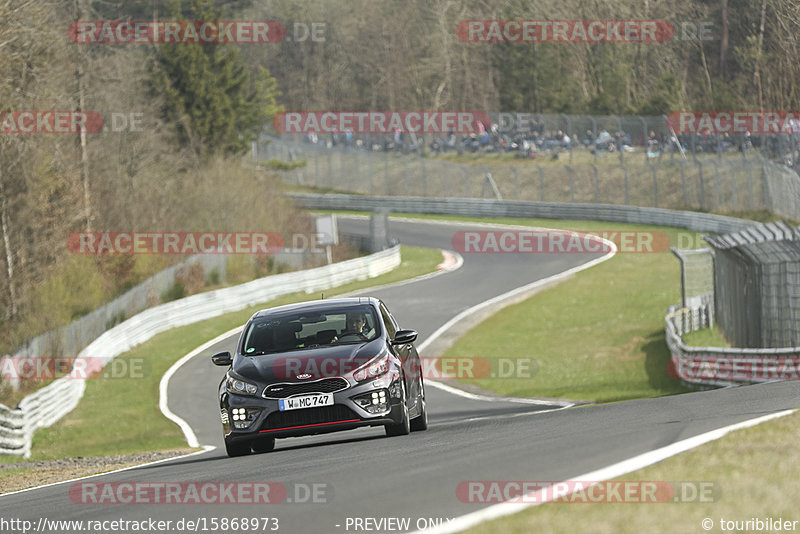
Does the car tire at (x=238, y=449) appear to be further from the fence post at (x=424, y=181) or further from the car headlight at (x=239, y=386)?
the fence post at (x=424, y=181)

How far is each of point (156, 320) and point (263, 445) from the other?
22.3 meters

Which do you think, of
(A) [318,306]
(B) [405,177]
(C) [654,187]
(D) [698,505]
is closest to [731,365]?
(A) [318,306]

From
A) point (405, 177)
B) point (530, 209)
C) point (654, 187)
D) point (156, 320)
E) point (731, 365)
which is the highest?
point (405, 177)

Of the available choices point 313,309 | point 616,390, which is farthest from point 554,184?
point 313,309

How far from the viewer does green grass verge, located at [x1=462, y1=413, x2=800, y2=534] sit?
17.3ft

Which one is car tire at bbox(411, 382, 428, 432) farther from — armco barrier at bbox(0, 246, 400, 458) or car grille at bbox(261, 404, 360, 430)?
armco barrier at bbox(0, 246, 400, 458)

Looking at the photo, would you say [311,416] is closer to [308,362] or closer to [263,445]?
[308,362]

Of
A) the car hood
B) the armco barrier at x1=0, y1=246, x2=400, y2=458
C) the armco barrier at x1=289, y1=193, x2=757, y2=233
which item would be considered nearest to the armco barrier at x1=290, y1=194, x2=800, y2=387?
the armco barrier at x1=289, y1=193, x2=757, y2=233

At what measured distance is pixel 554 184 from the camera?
209ft

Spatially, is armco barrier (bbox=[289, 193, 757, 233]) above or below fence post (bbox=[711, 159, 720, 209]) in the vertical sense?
below

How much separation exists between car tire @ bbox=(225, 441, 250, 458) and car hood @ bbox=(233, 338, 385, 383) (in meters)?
0.74

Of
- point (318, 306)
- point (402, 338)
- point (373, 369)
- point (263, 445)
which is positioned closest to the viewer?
point (373, 369)

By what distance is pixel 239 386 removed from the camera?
11.1 m

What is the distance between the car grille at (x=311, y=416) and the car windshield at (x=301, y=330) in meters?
0.99
